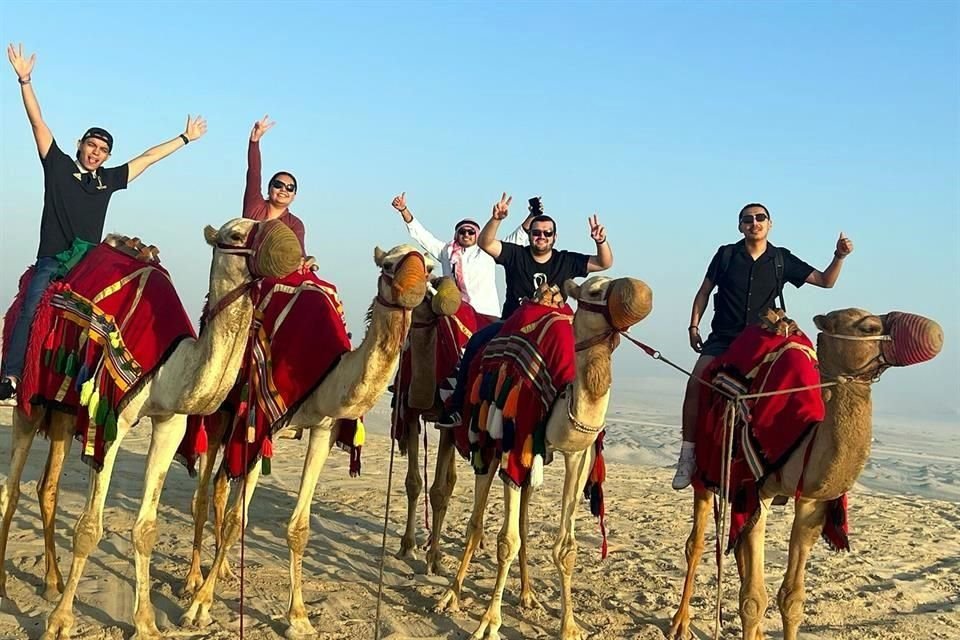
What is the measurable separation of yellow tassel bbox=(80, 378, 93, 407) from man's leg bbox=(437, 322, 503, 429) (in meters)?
2.86

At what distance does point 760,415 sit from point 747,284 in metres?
1.54

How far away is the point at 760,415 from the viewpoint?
5652 mm

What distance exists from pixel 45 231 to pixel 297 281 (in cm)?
191

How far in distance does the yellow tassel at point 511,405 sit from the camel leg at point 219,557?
5.72ft

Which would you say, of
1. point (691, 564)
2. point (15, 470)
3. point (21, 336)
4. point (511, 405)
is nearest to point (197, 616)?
point (15, 470)

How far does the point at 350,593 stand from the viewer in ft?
23.2

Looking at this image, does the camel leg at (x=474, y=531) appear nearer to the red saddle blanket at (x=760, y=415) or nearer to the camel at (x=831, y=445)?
the red saddle blanket at (x=760, y=415)

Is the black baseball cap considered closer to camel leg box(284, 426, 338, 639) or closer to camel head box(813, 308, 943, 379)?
camel leg box(284, 426, 338, 639)

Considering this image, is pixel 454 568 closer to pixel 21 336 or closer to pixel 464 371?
pixel 464 371

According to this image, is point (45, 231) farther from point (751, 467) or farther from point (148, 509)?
point (751, 467)

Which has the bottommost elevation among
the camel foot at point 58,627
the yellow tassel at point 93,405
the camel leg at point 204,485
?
the camel foot at point 58,627

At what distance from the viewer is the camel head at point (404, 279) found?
201 inches

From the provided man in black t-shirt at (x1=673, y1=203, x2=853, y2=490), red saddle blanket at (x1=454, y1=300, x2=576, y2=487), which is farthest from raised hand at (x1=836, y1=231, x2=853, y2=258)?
red saddle blanket at (x1=454, y1=300, x2=576, y2=487)

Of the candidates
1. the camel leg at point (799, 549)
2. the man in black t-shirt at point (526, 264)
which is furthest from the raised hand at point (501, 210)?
the camel leg at point (799, 549)
